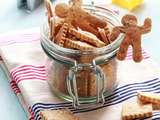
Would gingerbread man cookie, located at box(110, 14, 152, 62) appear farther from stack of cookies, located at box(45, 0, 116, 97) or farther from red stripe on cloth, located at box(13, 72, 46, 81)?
red stripe on cloth, located at box(13, 72, 46, 81)

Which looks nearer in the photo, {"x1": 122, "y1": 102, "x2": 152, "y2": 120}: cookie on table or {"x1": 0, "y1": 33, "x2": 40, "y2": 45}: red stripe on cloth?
{"x1": 122, "y1": 102, "x2": 152, "y2": 120}: cookie on table

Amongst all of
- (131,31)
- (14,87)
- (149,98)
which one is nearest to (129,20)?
(131,31)

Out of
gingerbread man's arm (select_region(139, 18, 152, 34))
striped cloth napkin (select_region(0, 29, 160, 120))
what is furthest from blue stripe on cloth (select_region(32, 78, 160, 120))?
gingerbread man's arm (select_region(139, 18, 152, 34))

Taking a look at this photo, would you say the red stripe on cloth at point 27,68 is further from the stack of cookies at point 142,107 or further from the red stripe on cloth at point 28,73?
the stack of cookies at point 142,107

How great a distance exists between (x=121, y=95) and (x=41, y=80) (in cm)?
13

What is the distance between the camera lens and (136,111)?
643mm

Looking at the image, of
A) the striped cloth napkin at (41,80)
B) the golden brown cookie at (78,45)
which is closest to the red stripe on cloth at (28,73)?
the striped cloth napkin at (41,80)

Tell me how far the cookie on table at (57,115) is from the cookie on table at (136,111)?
0.07 m

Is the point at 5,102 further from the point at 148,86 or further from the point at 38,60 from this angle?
the point at 148,86

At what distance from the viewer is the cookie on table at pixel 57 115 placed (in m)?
0.64

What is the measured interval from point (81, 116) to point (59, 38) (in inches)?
4.7

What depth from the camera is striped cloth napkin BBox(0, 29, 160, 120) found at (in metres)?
0.68

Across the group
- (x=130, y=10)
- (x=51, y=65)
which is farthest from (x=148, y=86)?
(x=130, y=10)

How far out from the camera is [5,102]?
732mm
